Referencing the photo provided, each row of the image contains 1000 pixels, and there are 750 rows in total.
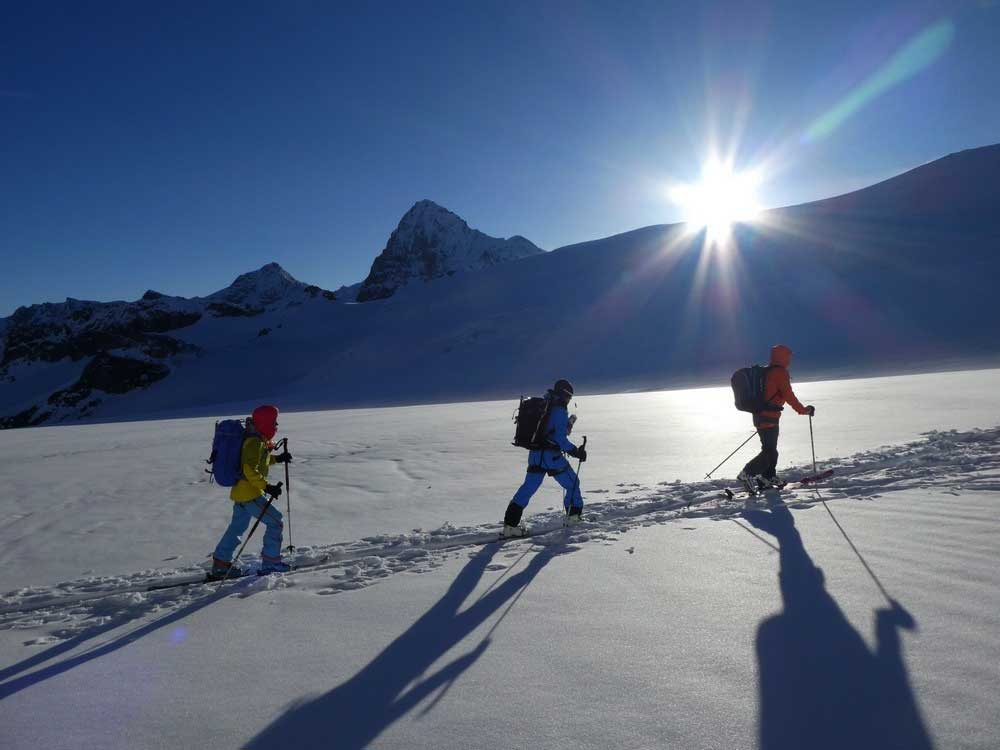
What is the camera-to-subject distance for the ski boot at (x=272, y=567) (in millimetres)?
5305

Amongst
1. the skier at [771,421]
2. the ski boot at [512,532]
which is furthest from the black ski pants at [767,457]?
the ski boot at [512,532]

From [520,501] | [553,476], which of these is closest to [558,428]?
[553,476]

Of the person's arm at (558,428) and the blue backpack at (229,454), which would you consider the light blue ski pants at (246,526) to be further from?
the person's arm at (558,428)

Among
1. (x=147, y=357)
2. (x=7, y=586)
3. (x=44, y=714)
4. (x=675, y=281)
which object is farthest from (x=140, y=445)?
(x=147, y=357)

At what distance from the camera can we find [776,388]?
7.61 m

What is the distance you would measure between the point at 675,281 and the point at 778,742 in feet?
184

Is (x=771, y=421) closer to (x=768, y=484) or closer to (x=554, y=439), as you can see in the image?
(x=768, y=484)

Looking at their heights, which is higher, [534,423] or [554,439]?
[534,423]

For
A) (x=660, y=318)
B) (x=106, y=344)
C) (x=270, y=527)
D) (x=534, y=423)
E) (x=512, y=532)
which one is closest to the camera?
(x=270, y=527)

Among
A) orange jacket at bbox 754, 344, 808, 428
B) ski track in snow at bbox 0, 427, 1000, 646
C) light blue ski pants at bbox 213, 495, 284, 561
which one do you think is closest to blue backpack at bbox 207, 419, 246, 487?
light blue ski pants at bbox 213, 495, 284, 561

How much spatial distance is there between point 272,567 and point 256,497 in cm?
63

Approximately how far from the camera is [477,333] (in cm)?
5678

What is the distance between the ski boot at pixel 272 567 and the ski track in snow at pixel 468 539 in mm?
112

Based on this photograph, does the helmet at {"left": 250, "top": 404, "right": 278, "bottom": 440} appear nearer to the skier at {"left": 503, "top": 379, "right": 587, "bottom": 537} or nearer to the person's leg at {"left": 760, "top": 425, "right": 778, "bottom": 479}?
the skier at {"left": 503, "top": 379, "right": 587, "bottom": 537}
